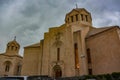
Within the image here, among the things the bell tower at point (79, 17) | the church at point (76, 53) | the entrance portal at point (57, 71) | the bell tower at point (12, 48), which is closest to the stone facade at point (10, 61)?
the bell tower at point (12, 48)

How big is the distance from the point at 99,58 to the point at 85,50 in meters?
2.62

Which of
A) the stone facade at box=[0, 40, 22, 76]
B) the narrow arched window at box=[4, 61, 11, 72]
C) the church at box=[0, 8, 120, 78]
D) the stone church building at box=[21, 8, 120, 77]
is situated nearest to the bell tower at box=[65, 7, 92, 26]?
the church at box=[0, 8, 120, 78]

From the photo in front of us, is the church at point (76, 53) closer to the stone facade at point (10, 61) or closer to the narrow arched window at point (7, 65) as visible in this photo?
the stone facade at point (10, 61)

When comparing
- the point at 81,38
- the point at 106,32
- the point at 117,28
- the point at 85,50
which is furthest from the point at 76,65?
the point at 117,28

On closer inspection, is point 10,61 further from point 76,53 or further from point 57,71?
point 76,53

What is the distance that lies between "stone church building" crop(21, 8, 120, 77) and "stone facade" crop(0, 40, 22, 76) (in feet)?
30.8

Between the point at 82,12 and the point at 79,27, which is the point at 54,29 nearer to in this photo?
the point at 79,27

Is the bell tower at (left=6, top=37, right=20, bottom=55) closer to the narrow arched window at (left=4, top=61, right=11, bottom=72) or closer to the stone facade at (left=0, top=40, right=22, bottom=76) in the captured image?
the stone facade at (left=0, top=40, right=22, bottom=76)

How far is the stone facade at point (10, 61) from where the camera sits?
109ft

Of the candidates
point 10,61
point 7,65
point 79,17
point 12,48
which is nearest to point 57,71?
point 79,17

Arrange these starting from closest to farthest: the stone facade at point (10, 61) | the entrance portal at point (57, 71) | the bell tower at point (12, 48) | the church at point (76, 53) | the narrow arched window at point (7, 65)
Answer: the church at point (76, 53), the entrance portal at point (57, 71), the stone facade at point (10, 61), the narrow arched window at point (7, 65), the bell tower at point (12, 48)

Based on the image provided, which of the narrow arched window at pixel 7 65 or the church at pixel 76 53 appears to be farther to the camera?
the narrow arched window at pixel 7 65

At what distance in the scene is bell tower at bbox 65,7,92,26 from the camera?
27141 millimetres

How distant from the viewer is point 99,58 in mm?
19125
